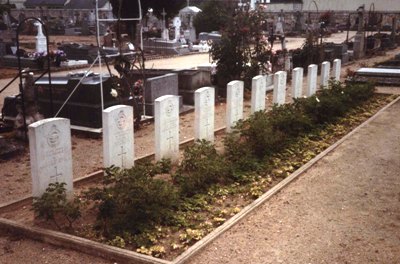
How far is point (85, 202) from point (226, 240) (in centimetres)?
175

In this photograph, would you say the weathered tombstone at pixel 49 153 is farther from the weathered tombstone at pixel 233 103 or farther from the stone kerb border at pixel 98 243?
the weathered tombstone at pixel 233 103

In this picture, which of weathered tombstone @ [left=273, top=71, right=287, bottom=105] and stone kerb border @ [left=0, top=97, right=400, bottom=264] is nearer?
stone kerb border @ [left=0, top=97, right=400, bottom=264]

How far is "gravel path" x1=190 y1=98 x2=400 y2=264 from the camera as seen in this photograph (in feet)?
15.0

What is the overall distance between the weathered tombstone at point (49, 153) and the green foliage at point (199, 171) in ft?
4.57

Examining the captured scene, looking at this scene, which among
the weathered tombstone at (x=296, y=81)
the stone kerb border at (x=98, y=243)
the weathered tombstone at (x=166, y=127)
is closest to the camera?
the stone kerb border at (x=98, y=243)

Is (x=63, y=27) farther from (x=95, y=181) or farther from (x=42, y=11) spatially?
(x=95, y=181)

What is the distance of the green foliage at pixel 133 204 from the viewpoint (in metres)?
4.91

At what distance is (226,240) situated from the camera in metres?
4.85

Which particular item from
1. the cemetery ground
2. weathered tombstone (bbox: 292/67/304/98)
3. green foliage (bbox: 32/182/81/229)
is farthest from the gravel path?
weathered tombstone (bbox: 292/67/304/98)

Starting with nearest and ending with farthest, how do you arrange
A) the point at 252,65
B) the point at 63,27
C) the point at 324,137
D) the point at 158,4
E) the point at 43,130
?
1. the point at 43,130
2. the point at 324,137
3. the point at 252,65
4. the point at 158,4
5. the point at 63,27

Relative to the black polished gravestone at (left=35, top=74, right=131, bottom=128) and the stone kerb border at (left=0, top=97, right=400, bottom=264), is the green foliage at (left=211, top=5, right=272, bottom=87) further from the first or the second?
the stone kerb border at (left=0, top=97, right=400, bottom=264)

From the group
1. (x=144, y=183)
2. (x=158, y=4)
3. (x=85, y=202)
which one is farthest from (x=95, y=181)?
(x=158, y=4)

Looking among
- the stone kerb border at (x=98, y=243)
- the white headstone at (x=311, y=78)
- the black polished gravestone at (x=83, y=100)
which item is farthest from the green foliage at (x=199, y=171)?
the white headstone at (x=311, y=78)

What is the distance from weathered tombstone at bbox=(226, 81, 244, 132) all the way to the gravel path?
184 centimetres
